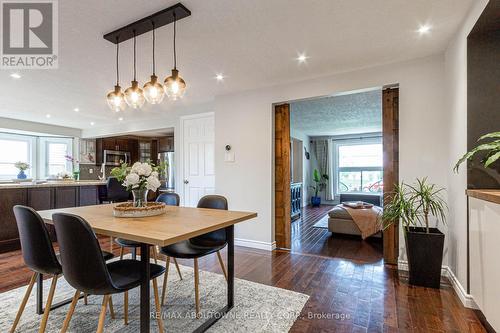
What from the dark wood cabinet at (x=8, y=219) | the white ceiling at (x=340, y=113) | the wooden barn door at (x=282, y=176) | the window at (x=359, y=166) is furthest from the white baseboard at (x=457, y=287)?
the window at (x=359, y=166)

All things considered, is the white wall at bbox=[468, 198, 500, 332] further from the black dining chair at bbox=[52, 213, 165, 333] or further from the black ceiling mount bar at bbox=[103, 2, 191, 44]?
the black ceiling mount bar at bbox=[103, 2, 191, 44]

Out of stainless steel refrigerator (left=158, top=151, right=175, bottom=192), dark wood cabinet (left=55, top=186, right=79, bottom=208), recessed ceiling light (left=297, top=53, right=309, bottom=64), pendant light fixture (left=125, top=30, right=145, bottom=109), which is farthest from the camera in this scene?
stainless steel refrigerator (left=158, top=151, right=175, bottom=192)

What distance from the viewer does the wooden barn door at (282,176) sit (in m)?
3.76

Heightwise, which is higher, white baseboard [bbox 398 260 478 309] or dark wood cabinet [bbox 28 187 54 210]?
dark wood cabinet [bbox 28 187 54 210]

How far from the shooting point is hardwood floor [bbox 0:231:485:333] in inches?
74.7

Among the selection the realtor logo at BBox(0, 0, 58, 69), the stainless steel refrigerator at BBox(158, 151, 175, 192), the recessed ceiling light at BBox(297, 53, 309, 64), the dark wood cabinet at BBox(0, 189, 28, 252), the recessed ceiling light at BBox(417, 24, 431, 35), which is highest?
the recessed ceiling light at BBox(417, 24, 431, 35)

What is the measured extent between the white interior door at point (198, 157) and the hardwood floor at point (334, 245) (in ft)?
6.18

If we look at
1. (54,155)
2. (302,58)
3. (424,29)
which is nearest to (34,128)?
(54,155)

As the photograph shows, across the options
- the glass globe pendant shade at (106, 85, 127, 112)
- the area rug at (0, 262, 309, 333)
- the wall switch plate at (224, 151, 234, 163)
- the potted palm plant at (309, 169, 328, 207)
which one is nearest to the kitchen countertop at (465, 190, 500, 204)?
the area rug at (0, 262, 309, 333)

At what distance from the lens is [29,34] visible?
7.52 feet

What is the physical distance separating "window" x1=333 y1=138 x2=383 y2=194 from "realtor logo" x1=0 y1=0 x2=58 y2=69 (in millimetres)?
7999

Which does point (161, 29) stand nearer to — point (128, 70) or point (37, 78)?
point (128, 70)

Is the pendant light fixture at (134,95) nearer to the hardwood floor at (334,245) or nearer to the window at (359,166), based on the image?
the hardwood floor at (334,245)

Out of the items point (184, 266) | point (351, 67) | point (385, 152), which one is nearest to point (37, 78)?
point (184, 266)
